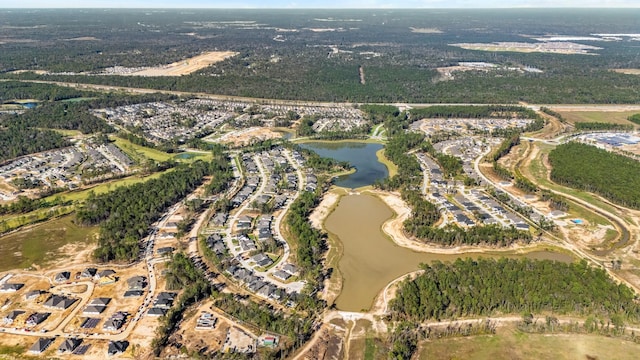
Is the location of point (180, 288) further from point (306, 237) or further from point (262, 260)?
point (306, 237)

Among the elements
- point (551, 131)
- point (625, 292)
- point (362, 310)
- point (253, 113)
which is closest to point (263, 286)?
point (362, 310)

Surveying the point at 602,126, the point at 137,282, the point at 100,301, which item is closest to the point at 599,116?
the point at 602,126

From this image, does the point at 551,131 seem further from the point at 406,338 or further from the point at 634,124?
the point at 406,338

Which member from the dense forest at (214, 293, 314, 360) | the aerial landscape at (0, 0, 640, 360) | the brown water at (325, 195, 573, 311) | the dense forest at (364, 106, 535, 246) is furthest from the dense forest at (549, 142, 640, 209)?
the dense forest at (214, 293, 314, 360)

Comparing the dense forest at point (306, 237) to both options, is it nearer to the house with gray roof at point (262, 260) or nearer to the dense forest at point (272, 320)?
the house with gray roof at point (262, 260)

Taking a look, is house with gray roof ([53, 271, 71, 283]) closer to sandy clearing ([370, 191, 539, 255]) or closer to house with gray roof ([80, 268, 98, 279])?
house with gray roof ([80, 268, 98, 279])

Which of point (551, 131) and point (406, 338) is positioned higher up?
point (551, 131)

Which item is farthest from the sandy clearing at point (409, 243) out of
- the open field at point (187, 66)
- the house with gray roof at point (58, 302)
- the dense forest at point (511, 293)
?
the open field at point (187, 66)

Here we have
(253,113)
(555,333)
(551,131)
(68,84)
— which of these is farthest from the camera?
(68,84)

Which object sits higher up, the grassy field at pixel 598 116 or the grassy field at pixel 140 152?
the grassy field at pixel 598 116
